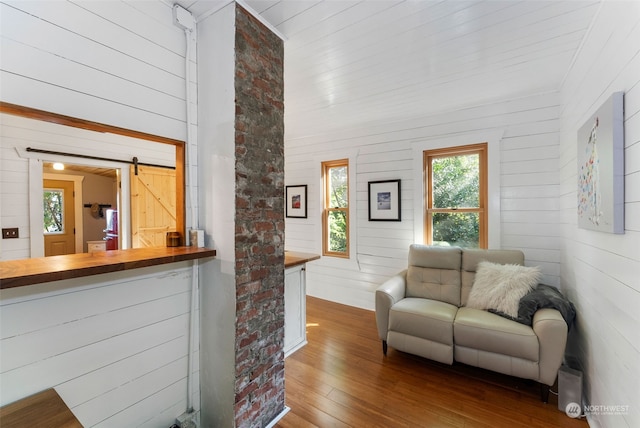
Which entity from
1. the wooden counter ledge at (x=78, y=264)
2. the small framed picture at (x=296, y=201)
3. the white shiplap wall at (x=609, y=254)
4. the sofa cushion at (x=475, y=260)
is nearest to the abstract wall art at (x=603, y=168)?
the white shiplap wall at (x=609, y=254)

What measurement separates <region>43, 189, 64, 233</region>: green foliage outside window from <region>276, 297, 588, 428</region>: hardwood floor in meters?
Answer: 4.64

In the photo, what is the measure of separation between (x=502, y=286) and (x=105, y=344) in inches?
112

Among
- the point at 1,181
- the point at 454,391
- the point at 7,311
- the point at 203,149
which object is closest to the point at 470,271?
the point at 454,391

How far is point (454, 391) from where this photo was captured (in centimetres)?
203

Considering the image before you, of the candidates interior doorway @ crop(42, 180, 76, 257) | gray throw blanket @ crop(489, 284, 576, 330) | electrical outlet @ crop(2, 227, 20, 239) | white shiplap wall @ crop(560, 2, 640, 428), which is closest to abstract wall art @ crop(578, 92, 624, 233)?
white shiplap wall @ crop(560, 2, 640, 428)

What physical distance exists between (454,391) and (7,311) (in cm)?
268

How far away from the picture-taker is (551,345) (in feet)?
6.10

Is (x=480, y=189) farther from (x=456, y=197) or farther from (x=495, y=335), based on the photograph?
(x=495, y=335)

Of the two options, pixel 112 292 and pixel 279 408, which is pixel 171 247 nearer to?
pixel 112 292

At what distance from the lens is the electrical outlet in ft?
7.23

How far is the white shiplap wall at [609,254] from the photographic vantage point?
1185mm

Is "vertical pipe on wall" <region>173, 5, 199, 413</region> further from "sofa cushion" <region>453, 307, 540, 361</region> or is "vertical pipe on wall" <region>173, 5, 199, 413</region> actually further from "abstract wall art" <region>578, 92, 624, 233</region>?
"abstract wall art" <region>578, 92, 624, 233</region>

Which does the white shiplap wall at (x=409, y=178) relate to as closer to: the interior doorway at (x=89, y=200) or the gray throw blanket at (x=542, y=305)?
the gray throw blanket at (x=542, y=305)

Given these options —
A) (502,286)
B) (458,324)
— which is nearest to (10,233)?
(458,324)
